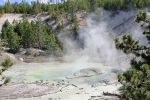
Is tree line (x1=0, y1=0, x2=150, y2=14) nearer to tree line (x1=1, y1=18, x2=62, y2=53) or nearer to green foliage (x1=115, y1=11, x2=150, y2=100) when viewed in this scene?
tree line (x1=1, y1=18, x2=62, y2=53)

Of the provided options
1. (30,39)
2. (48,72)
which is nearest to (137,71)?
(48,72)

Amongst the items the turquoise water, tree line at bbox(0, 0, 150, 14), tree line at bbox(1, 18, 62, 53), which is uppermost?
tree line at bbox(0, 0, 150, 14)

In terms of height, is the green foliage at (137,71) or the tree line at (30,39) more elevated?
the green foliage at (137,71)

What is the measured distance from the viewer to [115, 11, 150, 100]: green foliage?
16183 mm

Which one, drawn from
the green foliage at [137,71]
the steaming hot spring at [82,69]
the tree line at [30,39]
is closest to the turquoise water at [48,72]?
the steaming hot spring at [82,69]

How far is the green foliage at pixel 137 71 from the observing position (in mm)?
16183

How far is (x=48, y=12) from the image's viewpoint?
4685 inches

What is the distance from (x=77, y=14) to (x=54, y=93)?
225 feet

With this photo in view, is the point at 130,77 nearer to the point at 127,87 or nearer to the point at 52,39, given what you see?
the point at 127,87

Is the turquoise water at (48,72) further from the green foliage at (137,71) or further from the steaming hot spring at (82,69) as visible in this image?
the green foliage at (137,71)

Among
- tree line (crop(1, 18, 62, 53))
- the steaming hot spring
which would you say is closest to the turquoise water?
the steaming hot spring

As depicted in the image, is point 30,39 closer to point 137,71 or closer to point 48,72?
point 48,72

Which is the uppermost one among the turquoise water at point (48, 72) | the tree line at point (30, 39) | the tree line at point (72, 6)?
the tree line at point (72, 6)

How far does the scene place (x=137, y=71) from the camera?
16625 millimetres
